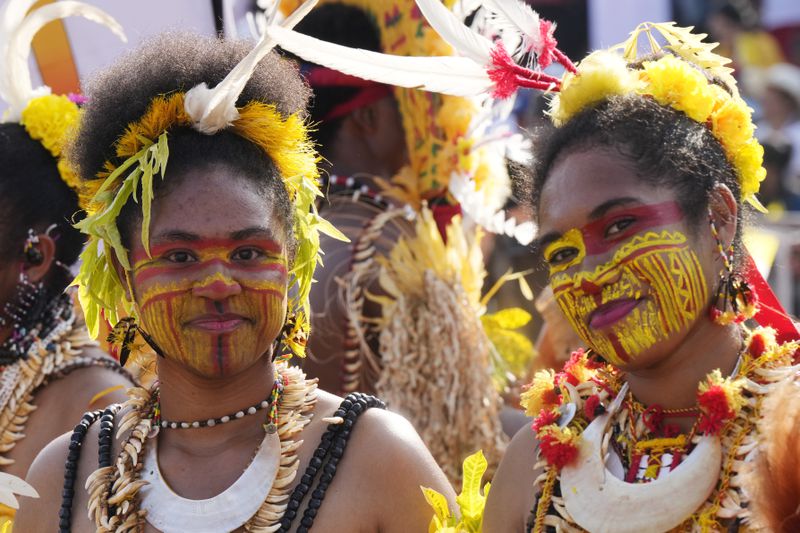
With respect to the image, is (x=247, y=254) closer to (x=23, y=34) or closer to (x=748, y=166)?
(x=748, y=166)

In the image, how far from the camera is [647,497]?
273 cm

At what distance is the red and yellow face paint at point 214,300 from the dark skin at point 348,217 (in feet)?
5.69

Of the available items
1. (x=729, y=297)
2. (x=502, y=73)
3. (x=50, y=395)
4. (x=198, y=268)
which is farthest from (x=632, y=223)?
(x=50, y=395)

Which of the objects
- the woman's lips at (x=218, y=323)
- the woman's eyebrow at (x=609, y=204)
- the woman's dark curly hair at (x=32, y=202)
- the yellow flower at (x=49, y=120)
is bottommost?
the woman's lips at (x=218, y=323)

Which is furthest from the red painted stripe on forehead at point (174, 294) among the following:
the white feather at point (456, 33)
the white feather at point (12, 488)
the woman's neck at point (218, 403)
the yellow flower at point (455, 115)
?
the yellow flower at point (455, 115)

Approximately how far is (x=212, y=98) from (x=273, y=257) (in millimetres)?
454

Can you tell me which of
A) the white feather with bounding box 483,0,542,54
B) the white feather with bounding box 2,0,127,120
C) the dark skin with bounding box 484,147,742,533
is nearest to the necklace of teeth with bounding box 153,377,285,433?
the dark skin with bounding box 484,147,742,533

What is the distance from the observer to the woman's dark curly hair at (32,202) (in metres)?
4.36

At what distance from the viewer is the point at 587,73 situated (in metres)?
3.00

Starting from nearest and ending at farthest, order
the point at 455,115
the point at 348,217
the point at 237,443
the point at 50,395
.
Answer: the point at 237,443 → the point at 50,395 → the point at 348,217 → the point at 455,115

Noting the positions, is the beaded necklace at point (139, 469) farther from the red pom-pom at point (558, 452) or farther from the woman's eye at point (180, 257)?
the red pom-pom at point (558, 452)

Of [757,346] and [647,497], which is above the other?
[757,346]

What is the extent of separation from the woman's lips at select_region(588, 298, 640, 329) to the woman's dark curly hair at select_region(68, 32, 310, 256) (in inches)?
37.0

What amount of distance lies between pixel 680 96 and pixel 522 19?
20.5 inches
